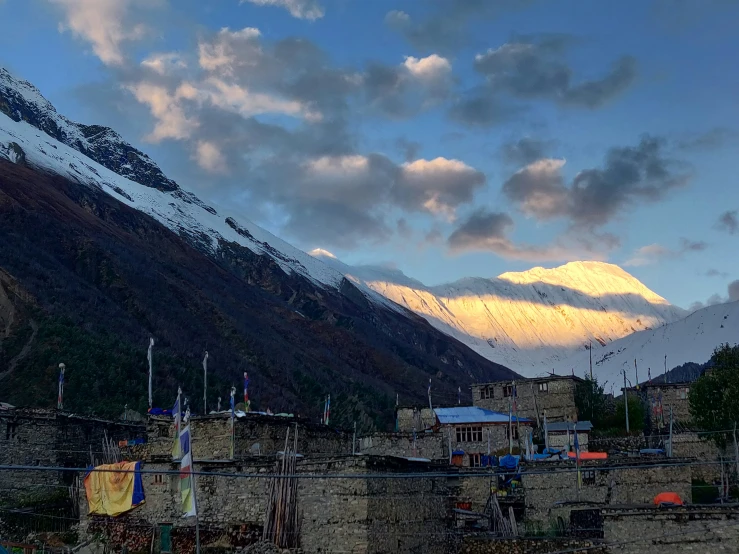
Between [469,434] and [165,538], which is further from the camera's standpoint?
[469,434]

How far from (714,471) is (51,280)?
80731mm

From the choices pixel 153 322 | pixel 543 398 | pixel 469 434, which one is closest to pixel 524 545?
pixel 469 434

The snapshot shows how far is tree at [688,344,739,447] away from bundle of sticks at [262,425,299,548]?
94.1 feet

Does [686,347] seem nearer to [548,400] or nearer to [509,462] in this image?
[548,400]

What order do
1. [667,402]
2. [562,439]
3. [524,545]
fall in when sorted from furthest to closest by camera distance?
[667,402] → [562,439] → [524,545]

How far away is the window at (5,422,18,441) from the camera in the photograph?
34.8 metres

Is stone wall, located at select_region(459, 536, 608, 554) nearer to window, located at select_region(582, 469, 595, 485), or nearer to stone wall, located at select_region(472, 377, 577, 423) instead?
window, located at select_region(582, 469, 595, 485)

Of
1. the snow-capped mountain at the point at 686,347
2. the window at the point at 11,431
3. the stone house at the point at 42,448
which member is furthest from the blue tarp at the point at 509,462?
the snow-capped mountain at the point at 686,347

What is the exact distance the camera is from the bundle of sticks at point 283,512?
27578 mm

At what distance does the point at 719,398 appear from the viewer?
1946 inches

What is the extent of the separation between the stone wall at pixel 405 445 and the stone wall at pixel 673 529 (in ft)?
74.0

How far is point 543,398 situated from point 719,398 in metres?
15.5

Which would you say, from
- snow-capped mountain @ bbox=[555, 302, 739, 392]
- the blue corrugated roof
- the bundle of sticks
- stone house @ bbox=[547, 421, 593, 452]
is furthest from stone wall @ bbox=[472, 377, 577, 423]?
snow-capped mountain @ bbox=[555, 302, 739, 392]

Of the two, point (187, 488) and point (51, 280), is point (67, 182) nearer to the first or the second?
point (51, 280)
